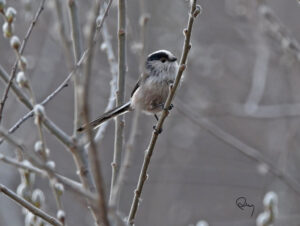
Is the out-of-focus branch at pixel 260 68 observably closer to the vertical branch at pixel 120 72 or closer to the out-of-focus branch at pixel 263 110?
the out-of-focus branch at pixel 263 110

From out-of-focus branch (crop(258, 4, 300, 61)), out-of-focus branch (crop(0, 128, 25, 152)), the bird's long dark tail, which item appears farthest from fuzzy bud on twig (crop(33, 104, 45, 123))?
out-of-focus branch (crop(258, 4, 300, 61))

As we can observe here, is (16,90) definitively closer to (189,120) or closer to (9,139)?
(9,139)

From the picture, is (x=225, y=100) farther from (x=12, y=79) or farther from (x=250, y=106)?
(x=12, y=79)

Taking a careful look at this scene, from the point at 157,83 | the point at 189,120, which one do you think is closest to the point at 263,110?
the point at 189,120

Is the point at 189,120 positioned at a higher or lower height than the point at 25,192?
higher

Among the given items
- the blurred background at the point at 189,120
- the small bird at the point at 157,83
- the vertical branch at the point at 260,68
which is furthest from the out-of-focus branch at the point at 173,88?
the blurred background at the point at 189,120

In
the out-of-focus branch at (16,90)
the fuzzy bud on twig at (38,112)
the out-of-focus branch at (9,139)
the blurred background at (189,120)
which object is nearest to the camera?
the out-of-focus branch at (9,139)

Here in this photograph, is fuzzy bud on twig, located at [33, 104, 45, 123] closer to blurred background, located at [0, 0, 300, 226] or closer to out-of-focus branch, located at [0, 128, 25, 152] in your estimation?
out-of-focus branch, located at [0, 128, 25, 152]

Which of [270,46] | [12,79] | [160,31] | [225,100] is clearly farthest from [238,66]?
[12,79]

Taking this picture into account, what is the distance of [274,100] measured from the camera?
22.2 ft

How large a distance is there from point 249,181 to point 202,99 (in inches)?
54.5

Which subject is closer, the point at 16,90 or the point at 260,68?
the point at 16,90

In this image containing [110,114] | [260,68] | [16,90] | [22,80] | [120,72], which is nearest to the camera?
[22,80]

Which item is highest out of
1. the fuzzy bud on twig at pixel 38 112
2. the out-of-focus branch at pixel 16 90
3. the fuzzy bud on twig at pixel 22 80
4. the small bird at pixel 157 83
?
the small bird at pixel 157 83
